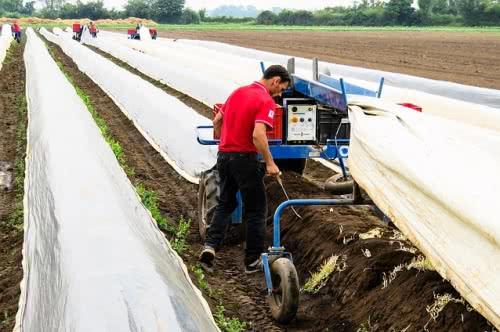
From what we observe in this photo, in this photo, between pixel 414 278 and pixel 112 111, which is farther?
pixel 112 111

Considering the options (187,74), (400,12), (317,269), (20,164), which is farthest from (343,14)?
(317,269)

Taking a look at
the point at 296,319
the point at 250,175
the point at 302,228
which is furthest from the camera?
the point at 302,228

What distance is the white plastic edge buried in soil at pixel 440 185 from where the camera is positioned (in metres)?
3.56

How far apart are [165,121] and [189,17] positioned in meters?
86.2

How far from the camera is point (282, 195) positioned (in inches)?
311

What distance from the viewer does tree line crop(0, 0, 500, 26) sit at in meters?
76.6

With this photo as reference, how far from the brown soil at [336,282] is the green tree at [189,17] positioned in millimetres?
89424

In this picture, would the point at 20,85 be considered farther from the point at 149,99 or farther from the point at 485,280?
the point at 485,280

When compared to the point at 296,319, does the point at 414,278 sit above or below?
above

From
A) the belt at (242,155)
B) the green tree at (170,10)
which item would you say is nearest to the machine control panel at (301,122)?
the belt at (242,155)

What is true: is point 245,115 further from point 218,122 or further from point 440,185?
point 440,185

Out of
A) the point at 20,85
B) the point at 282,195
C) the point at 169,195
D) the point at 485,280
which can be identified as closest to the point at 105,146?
the point at 169,195

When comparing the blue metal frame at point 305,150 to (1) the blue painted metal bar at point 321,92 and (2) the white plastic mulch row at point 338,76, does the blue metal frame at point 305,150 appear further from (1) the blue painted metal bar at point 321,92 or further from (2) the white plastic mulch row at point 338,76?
(2) the white plastic mulch row at point 338,76

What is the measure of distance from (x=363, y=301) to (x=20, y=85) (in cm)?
1699
